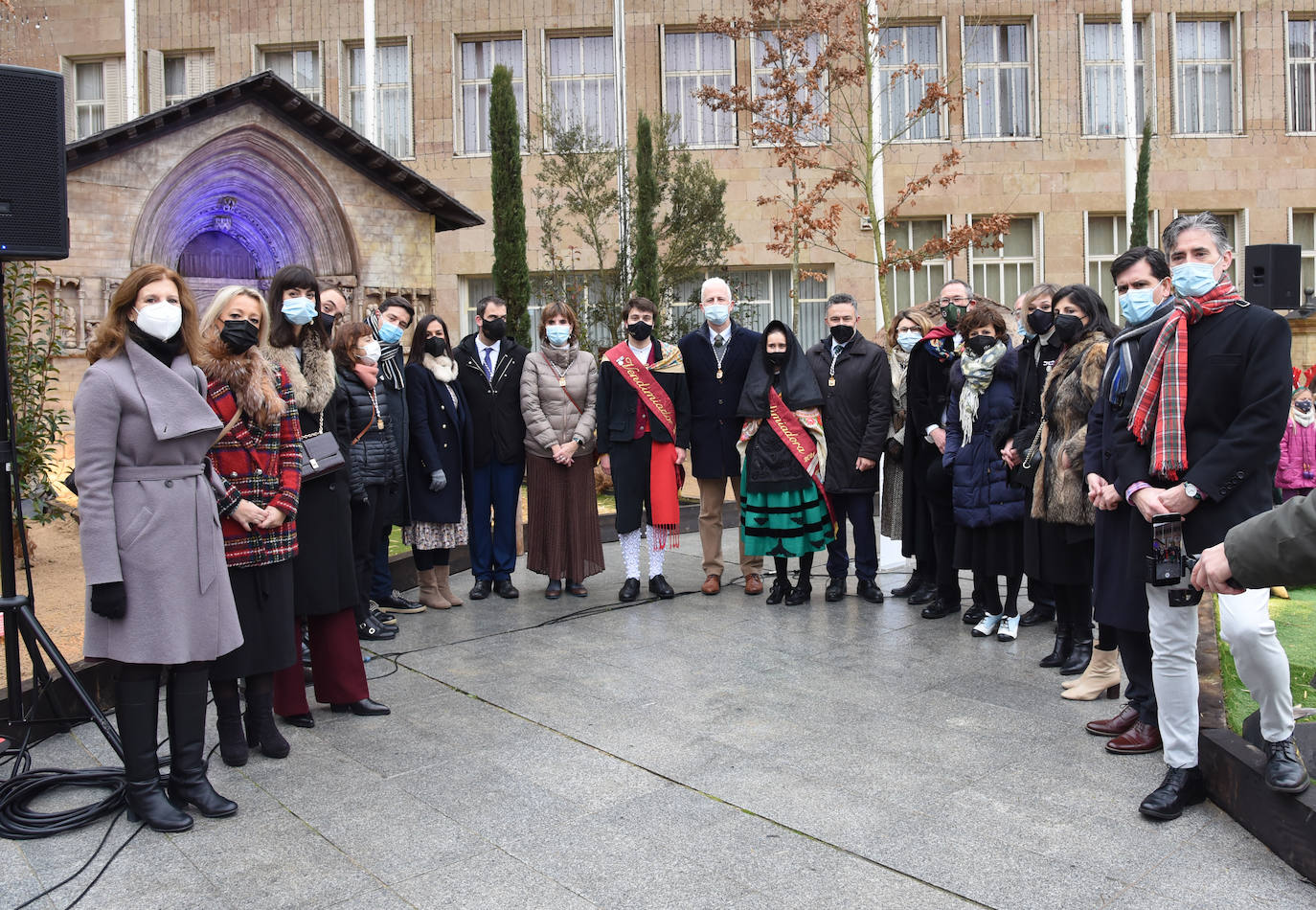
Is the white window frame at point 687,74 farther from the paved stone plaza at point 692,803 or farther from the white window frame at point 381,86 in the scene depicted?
the paved stone plaza at point 692,803

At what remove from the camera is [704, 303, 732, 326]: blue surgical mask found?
8.23 metres

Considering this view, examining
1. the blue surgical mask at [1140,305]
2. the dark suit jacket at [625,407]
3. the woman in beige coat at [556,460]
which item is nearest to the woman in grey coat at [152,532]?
the blue surgical mask at [1140,305]

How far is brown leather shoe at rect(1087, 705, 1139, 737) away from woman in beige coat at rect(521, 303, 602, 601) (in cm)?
416

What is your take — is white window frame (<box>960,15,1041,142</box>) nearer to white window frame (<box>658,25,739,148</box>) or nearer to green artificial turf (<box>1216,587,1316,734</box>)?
white window frame (<box>658,25,739,148</box>)

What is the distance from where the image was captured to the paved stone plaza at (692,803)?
3621mm

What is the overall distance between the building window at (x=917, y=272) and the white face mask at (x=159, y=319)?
19610 millimetres

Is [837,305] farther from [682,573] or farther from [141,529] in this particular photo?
[141,529]

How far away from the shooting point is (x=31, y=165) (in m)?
4.99

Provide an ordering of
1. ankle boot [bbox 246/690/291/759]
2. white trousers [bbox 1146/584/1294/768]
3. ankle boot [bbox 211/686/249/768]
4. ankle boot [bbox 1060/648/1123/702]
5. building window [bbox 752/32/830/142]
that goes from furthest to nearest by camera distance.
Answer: building window [bbox 752/32/830/142], ankle boot [bbox 1060/648/1123/702], ankle boot [bbox 246/690/291/759], ankle boot [bbox 211/686/249/768], white trousers [bbox 1146/584/1294/768]

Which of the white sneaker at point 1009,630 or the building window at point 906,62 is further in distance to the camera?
the building window at point 906,62

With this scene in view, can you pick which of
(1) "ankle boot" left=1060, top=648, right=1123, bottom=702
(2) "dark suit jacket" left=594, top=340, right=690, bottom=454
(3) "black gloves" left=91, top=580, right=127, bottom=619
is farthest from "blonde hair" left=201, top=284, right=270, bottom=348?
(1) "ankle boot" left=1060, top=648, right=1123, bottom=702

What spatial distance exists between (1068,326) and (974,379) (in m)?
1.12

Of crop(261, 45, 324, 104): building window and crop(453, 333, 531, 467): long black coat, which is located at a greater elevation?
crop(261, 45, 324, 104): building window

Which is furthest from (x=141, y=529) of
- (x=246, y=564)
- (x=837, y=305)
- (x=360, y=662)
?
(x=837, y=305)
